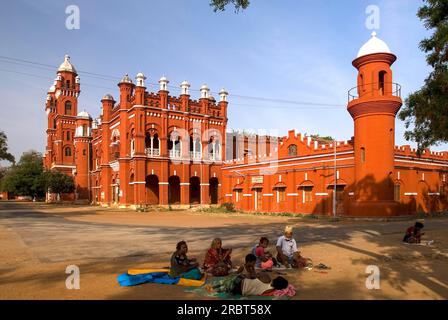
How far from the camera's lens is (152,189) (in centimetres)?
4562

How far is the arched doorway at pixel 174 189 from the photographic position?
156 feet

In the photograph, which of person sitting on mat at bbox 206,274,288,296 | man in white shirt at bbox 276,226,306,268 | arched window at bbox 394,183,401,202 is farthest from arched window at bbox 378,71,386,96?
person sitting on mat at bbox 206,274,288,296

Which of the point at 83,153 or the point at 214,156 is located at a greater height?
the point at 83,153

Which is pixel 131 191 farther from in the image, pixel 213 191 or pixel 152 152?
pixel 213 191

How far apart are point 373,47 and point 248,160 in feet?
59.0

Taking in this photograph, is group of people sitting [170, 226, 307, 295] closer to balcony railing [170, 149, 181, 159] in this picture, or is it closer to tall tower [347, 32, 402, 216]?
tall tower [347, 32, 402, 216]

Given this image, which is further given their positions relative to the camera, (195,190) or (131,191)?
(195,190)

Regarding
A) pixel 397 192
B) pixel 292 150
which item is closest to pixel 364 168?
pixel 397 192

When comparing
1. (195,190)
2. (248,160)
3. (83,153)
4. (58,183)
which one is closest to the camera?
(248,160)

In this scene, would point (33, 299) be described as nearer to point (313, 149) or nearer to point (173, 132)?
point (313, 149)

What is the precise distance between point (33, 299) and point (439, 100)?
14.3m

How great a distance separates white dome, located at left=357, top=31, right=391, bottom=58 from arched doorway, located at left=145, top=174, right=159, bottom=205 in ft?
86.7

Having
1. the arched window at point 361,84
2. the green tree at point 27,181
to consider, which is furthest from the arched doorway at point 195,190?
the green tree at point 27,181

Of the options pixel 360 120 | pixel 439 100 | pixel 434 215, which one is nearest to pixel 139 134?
pixel 360 120
